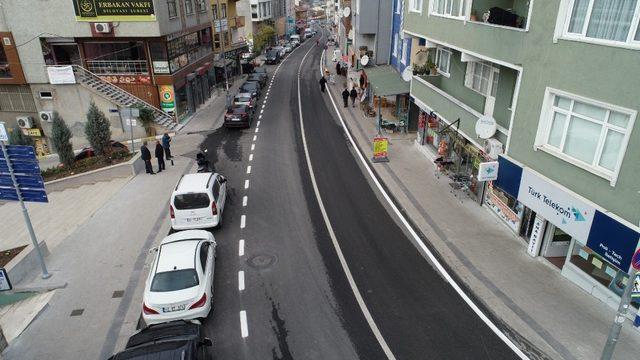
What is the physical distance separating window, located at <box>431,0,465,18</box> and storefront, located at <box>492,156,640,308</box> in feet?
21.9

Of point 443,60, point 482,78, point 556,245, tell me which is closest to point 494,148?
point 556,245

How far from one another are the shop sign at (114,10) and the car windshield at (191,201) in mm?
17147

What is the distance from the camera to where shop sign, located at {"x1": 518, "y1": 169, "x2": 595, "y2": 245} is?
422 inches

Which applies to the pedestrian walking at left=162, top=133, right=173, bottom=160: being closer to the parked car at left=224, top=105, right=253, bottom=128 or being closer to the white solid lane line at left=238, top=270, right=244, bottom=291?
the parked car at left=224, top=105, right=253, bottom=128

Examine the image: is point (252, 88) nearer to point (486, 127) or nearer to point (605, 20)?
point (486, 127)

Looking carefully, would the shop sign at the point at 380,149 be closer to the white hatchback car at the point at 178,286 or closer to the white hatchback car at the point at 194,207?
the white hatchback car at the point at 194,207

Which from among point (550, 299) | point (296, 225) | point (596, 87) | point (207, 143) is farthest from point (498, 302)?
point (207, 143)

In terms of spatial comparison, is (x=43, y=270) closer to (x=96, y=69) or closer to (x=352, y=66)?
(x=96, y=69)

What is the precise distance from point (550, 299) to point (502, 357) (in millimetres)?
2967

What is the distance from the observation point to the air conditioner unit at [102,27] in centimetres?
2661

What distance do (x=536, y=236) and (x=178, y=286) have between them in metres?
10.9

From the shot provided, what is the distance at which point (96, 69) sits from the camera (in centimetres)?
2959

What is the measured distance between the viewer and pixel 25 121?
29.5m

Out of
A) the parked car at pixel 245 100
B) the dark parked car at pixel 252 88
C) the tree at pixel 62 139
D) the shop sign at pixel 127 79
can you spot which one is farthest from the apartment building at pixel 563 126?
the dark parked car at pixel 252 88
